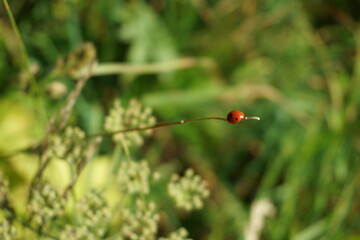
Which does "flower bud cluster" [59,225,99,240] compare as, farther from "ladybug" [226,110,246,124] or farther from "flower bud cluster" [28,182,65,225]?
"ladybug" [226,110,246,124]

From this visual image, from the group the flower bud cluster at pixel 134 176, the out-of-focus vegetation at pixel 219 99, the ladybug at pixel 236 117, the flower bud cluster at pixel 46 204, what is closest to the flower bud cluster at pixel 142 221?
the flower bud cluster at pixel 134 176

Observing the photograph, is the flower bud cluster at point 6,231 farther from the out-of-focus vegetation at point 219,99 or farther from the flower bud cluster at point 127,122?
the out-of-focus vegetation at point 219,99

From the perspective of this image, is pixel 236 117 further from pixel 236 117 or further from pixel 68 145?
pixel 68 145

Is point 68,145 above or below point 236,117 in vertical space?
above

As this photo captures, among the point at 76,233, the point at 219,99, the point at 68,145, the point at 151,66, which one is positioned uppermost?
the point at 219,99

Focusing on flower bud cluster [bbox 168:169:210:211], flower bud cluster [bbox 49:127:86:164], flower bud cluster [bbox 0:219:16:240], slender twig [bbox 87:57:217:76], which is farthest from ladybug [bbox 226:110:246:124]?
slender twig [bbox 87:57:217:76]

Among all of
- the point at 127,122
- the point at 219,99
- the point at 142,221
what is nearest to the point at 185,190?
the point at 142,221

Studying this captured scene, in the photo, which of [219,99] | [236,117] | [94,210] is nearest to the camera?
[236,117]

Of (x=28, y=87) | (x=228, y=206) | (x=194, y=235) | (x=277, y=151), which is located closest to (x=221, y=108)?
(x=277, y=151)
